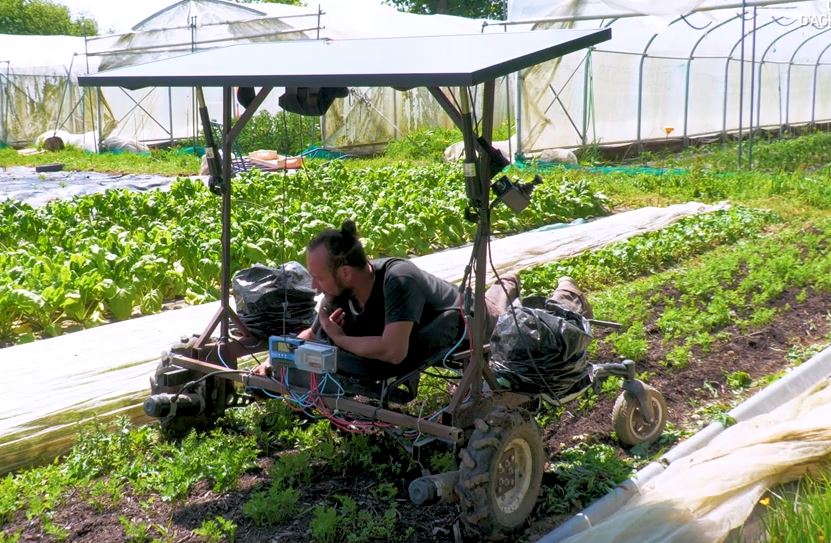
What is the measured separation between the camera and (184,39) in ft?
81.6

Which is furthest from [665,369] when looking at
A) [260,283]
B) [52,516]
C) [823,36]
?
[823,36]

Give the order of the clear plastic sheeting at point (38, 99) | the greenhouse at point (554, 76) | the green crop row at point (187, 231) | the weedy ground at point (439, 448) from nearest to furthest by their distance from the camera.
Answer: the weedy ground at point (439, 448) < the green crop row at point (187, 231) < the greenhouse at point (554, 76) < the clear plastic sheeting at point (38, 99)

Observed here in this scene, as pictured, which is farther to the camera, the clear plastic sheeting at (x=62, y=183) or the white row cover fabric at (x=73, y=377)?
the clear plastic sheeting at (x=62, y=183)

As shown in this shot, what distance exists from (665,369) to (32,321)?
4408 mm

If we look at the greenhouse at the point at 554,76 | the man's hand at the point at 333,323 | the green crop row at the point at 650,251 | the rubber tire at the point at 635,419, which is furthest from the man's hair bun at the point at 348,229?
the greenhouse at the point at 554,76

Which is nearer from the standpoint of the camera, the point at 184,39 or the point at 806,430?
the point at 806,430

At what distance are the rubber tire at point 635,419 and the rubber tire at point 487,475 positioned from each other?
100 cm

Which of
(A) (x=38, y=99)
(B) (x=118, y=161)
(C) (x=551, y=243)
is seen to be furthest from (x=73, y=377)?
(A) (x=38, y=99)

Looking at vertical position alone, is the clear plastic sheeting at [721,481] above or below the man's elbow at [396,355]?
below

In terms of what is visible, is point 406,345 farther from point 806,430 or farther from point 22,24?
point 22,24

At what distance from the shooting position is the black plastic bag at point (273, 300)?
549cm

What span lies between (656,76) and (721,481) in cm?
1792

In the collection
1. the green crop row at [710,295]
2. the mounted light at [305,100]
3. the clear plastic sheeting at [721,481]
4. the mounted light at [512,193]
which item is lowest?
the clear plastic sheeting at [721,481]

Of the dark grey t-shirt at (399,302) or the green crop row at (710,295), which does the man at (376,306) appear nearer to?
the dark grey t-shirt at (399,302)
